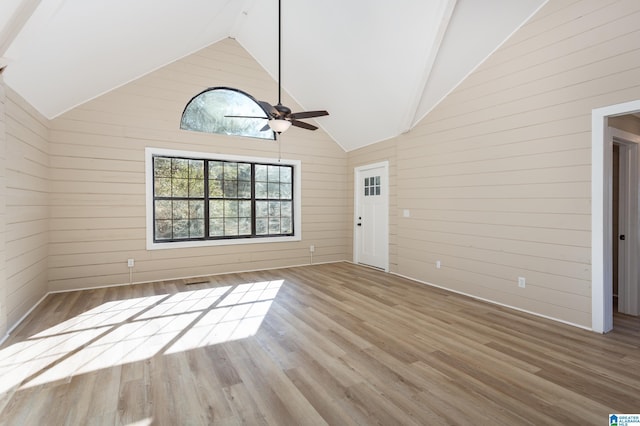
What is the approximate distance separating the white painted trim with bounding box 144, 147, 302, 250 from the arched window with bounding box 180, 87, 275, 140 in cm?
46

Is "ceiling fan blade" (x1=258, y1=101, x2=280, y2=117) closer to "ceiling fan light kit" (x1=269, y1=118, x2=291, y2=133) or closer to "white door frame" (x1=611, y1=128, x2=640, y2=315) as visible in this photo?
"ceiling fan light kit" (x1=269, y1=118, x2=291, y2=133)

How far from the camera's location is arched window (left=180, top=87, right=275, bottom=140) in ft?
18.3

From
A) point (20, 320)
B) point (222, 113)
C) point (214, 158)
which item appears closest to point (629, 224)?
point (214, 158)

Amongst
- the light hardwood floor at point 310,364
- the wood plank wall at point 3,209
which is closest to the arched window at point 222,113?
the wood plank wall at point 3,209

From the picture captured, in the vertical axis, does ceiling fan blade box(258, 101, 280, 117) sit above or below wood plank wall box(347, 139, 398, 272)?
above

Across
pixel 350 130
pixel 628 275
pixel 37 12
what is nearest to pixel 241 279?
pixel 350 130

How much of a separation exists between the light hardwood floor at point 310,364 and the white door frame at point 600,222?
0.24 m

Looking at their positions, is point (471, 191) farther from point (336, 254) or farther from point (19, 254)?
point (19, 254)

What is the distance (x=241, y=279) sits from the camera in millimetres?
5434

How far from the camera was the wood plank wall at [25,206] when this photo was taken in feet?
10.6

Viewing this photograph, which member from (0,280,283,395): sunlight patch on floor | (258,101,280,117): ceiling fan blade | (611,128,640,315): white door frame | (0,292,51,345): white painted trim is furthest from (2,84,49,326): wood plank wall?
(611,128,640,315): white door frame

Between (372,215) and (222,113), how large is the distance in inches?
140

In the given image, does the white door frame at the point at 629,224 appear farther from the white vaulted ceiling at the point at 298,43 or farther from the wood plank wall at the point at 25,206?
the wood plank wall at the point at 25,206

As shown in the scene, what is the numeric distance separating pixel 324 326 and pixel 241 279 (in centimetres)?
254
